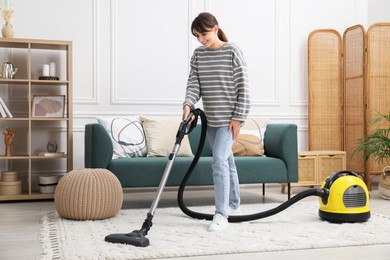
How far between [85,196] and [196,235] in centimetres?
81

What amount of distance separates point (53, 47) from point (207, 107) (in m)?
1.90

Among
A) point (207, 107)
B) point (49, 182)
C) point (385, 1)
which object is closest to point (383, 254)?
point (207, 107)

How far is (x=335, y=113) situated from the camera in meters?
5.16

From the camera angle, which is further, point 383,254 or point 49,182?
point 49,182

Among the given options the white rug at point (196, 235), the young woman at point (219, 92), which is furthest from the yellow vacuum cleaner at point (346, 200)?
the young woman at point (219, 92)

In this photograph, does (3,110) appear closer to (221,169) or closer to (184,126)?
(184,126)

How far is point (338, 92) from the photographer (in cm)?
518

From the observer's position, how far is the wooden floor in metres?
2.35

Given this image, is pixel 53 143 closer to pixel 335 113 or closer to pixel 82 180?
pixel 82 180

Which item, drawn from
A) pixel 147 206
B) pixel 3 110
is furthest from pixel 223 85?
pixel 3 110

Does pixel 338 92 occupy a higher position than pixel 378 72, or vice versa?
pixel 378 72

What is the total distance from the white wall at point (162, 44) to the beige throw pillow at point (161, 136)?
63cm

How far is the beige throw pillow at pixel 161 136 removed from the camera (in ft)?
13.2

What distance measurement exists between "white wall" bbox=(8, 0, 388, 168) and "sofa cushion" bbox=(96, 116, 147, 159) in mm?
624
